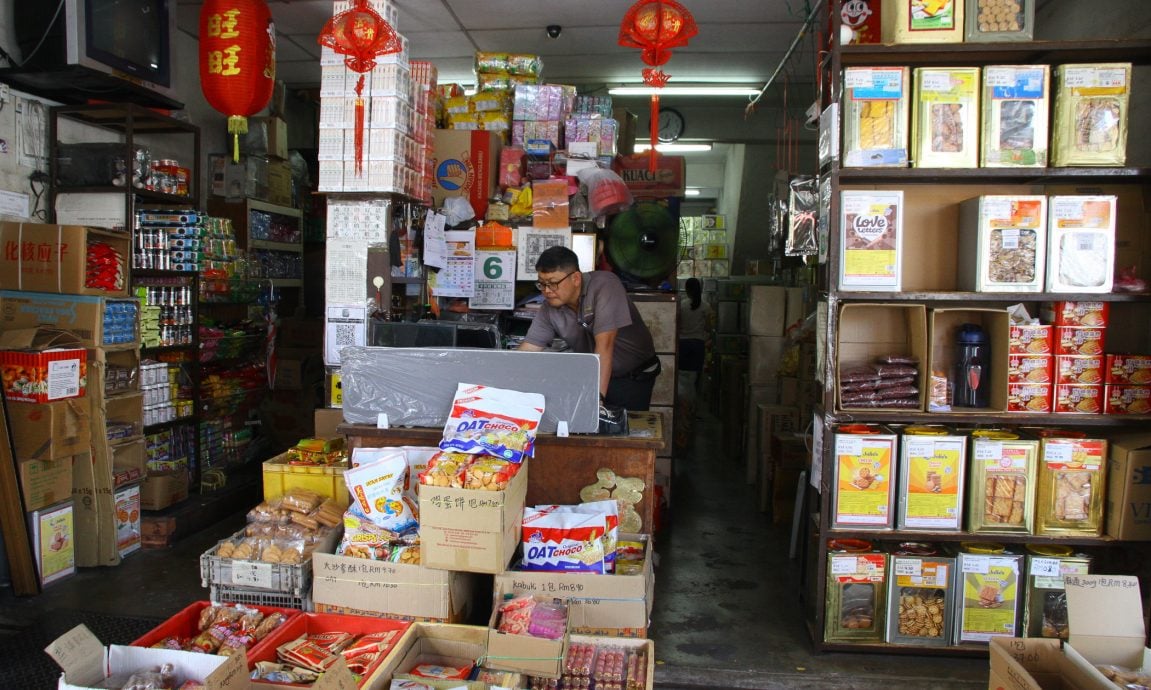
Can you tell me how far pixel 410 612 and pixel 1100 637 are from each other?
216 cm

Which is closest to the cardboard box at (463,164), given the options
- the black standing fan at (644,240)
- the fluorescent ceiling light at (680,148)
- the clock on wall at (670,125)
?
the black standing fan at (644,240)

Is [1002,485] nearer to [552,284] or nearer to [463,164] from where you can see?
[552,284]

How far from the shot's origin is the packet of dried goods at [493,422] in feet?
8.79

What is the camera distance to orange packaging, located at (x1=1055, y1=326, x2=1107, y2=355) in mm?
3240

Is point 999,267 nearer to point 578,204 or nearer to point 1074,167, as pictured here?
point 1074,167

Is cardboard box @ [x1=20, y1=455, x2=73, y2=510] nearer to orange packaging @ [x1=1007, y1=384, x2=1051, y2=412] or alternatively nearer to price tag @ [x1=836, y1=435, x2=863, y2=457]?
price tag @ [x1=836, y1=435, x2=863, y2=457]

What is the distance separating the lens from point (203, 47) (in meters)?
4.03

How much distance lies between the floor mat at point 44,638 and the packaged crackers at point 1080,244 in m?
4.38

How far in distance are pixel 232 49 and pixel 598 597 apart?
3393 millimetres

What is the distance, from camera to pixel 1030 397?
129 inches

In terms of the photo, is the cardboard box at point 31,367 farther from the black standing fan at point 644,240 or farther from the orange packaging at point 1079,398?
the orange packaging at point 1079,398

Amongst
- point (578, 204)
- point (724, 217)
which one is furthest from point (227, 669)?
point (724, 217)

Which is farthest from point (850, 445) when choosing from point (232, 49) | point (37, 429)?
point (37, 429)

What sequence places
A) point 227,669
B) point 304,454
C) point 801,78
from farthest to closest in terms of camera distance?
1. point 801,78
2. point 304,454
3. point 227,669
